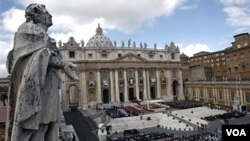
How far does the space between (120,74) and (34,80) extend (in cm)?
5544

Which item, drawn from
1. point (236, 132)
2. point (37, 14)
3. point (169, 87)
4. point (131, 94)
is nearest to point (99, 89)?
→ point (131, 94)

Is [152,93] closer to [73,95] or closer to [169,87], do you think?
[169,87]

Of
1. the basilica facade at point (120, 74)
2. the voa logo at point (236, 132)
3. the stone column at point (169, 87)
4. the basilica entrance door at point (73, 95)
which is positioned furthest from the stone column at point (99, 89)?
the voa logo at point (236, 132)

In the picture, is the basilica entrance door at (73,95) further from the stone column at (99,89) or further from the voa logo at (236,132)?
the voa logo at (236,132)

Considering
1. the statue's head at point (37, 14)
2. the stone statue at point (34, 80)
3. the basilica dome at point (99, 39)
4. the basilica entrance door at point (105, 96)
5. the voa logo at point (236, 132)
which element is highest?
the basilica dome at point (99, 39)

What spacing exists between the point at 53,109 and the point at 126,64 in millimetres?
54860

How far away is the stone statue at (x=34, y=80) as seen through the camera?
3.17 metres

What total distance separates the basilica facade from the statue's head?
152 ft

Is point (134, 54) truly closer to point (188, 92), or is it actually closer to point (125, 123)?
point (188, 92)

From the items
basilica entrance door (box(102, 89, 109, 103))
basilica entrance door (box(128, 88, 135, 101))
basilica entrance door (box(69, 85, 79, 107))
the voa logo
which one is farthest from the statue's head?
basilica entrance door (box(128, 88, 135, 101))

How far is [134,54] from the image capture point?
193 feet

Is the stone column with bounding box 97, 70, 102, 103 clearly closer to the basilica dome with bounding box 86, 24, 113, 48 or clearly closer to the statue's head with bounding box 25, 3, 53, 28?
the basilica dome with bounding box 86, 24, 113, 48

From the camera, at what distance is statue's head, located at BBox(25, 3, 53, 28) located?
12.0ft

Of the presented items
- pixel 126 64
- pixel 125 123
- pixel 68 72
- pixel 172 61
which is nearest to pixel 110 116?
pixel 125 123
